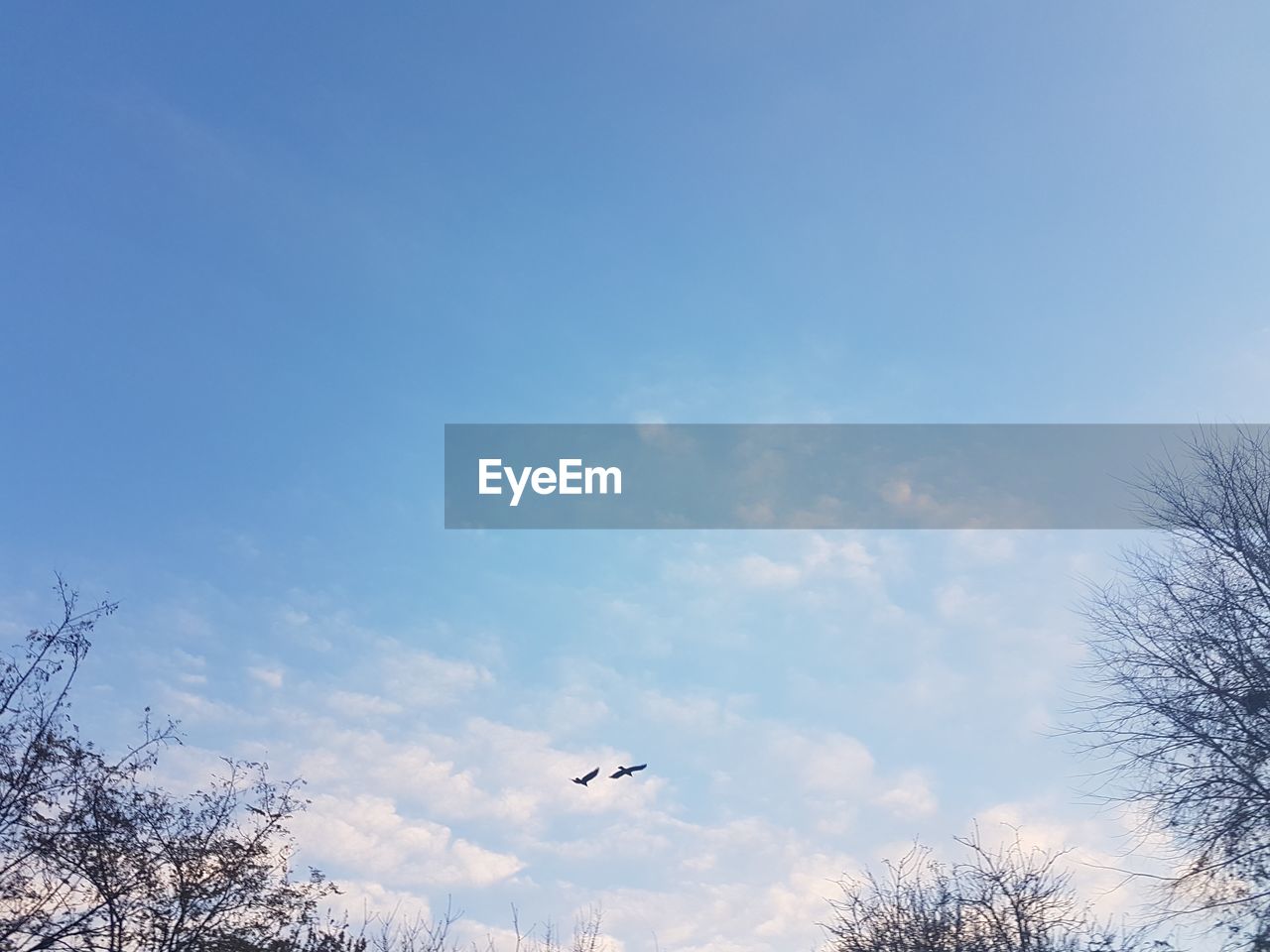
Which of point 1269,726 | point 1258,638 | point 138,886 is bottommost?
point 138,886

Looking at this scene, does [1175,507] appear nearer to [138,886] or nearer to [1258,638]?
[1258,638]

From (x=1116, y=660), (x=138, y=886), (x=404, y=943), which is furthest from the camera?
(x=404, y=943)

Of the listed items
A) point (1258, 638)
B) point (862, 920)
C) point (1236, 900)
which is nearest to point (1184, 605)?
point (1258, 638)

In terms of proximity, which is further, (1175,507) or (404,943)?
(404,943)

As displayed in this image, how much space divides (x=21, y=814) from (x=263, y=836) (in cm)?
658

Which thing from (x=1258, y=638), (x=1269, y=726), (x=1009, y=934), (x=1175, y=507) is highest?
(x=1175, y=507)

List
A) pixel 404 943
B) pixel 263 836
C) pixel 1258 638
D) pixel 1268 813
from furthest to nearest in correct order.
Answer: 1. pixel 404 943
2. pixel 263 836
3. pixel 1258 638
4. pixel 1268 813

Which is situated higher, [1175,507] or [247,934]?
[1175,507]

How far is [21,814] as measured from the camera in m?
20.1

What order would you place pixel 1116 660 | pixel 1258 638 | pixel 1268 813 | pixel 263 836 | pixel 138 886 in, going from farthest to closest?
1. pixel 263 836
2. pixel 138 886
3. pixel 1116 660
4. pixel 1258 638
5. pixel 1268 813

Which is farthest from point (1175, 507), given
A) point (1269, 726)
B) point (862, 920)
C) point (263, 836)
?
point (263, 836)

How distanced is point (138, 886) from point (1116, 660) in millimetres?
23526

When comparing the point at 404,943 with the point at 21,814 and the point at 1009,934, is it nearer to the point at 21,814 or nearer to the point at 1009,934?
the point at 21,814

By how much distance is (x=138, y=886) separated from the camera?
890 inches
